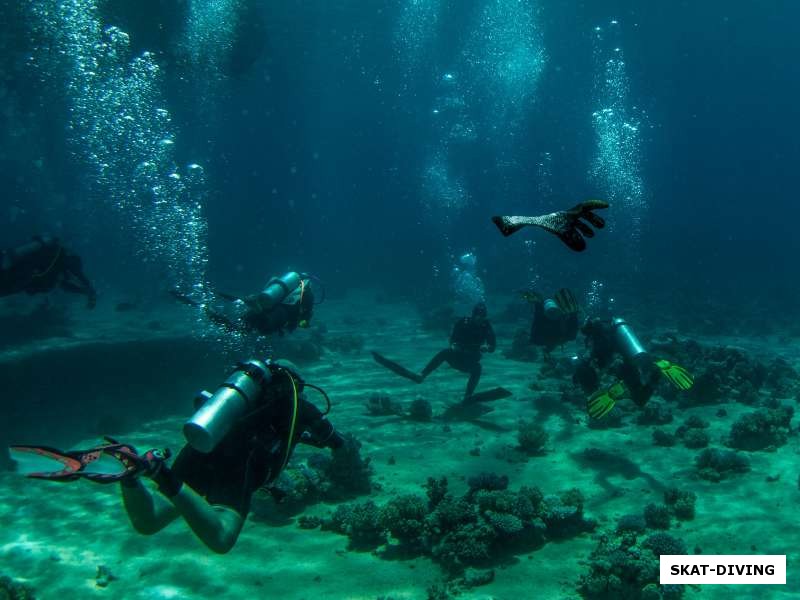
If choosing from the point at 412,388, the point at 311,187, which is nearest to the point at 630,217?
the point at 412,388

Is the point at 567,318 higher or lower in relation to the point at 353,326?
lower

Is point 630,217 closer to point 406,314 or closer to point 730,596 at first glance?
point 406,314

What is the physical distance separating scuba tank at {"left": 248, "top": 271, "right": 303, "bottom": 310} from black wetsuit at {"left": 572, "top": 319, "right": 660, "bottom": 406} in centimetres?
557

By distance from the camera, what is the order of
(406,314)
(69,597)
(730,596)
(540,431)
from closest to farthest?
(730,596) → (69,597) → (540,431) → (406,314)

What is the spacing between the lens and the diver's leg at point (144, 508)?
160 inches

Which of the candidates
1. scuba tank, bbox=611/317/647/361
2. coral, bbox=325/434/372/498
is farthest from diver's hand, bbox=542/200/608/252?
scuba tank, bbox=611/317/647/361

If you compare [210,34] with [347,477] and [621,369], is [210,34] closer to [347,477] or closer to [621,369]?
[347,477]

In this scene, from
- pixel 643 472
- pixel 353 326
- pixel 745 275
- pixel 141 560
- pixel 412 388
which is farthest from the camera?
pixel 745 275

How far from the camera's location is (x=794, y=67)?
83500mm

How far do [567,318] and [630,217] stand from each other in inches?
3569

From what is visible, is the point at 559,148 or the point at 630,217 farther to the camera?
the point at 559,148

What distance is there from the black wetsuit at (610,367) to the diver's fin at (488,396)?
234cm

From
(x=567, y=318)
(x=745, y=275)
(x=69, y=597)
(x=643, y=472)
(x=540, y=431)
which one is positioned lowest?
(x=69, y=597)

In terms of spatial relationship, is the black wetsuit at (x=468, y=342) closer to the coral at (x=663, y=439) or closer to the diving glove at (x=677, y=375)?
the coral at (x=663, y=439)
